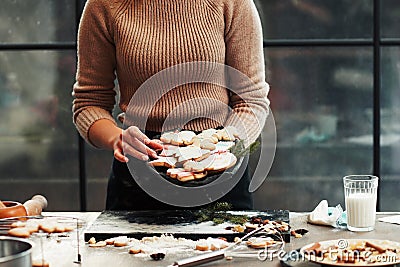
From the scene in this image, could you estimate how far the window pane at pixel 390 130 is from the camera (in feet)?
12.5

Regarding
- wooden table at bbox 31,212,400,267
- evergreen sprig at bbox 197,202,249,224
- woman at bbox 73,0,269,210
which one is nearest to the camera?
wooden table at bbox 31,212,400,267

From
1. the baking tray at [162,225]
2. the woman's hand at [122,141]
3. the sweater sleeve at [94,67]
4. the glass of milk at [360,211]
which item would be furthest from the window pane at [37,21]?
the glass of milk at [360,211]

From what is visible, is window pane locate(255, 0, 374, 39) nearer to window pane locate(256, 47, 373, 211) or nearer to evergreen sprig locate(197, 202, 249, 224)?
window pane locate(256, 47, 373, 211)

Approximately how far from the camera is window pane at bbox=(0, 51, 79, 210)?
3.85 metres

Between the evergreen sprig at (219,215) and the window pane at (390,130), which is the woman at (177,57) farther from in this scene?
the window pane at (390,130)

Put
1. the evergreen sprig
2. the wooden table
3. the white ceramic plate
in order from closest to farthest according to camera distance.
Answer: the white ceramic plate < the wooden table < the evergreen sprig

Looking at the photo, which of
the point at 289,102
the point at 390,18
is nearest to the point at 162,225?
the point at 289,102

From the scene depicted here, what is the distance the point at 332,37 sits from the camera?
3.79 m

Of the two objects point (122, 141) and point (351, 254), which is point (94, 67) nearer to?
point (122, 141)

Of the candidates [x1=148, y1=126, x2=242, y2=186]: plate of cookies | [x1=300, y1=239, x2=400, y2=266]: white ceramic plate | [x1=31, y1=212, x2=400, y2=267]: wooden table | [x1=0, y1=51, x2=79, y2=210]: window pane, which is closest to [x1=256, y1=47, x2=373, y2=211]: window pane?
[x1=0, y1=51, x2=79, y2=210]: window pane

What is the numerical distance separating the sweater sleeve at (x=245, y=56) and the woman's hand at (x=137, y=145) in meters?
0.35

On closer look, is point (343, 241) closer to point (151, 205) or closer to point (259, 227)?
point (259, 227)

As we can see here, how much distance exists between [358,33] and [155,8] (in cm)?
157

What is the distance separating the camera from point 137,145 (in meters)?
2.19
